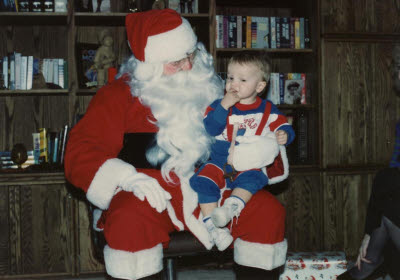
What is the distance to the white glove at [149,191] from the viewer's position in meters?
1.46

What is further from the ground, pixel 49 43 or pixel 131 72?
pixel 49 43

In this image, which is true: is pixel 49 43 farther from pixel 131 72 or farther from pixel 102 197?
pixel 102 197

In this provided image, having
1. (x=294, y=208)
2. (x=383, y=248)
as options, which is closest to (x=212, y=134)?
(x=383, y=248)

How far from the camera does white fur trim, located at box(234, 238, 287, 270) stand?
153 cm

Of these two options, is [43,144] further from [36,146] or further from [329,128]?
[329,128]

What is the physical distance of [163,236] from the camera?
1482mm

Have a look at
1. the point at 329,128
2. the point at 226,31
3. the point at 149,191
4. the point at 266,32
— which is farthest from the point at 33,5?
the point at 329,128

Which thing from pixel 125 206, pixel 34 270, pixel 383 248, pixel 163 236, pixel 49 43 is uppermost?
pixel 49 43

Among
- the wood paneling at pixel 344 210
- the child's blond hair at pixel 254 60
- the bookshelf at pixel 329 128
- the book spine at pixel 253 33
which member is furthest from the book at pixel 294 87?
the child's blond hair at pixel 254 60

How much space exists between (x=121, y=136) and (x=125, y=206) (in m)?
0.40

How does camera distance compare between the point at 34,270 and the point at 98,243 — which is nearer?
the point at 98,243

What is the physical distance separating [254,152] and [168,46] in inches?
22.6

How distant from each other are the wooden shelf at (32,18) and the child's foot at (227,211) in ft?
5.42

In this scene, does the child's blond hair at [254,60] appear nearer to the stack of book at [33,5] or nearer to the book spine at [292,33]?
the book spine at [292,33]
